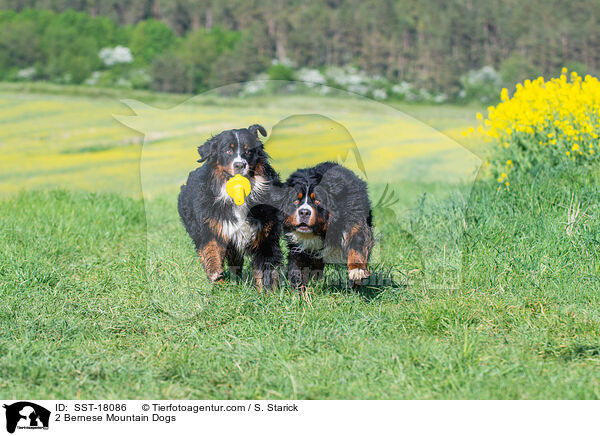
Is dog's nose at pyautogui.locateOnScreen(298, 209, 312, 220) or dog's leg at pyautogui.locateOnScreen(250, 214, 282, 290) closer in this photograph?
dog's nose at pyautogui.locateOnScreen(298, 209, 312, 220)

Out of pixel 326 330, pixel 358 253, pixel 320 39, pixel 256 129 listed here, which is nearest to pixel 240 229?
pixel 256 129

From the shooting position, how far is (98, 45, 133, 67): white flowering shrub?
15625 mm

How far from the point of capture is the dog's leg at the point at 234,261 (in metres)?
4.91

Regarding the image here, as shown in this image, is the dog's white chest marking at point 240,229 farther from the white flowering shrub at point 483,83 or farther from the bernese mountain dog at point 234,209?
the white flowering shrub at point 483,83

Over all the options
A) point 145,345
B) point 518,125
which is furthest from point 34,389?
point 518,125

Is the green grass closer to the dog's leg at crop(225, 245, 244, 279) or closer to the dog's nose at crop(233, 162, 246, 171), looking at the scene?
the dog's leg at crop(225, 245, 244, 279)

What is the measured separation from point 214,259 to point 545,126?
469cm

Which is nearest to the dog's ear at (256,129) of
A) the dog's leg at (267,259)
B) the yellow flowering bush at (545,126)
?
the dog's leg at (267,259)

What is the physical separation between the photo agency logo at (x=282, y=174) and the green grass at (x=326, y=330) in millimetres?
183

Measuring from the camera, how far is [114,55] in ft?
51.5

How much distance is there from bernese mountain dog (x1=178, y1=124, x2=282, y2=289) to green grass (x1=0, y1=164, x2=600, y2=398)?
0.24m

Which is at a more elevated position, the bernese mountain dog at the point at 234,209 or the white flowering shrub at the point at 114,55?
the bernese mountain dog at the point at 234,209
